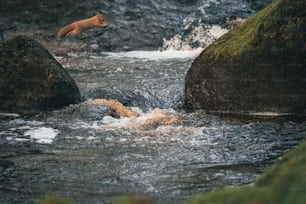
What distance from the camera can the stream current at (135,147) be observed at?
Answer: 6.23 meters

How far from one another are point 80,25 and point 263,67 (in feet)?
22.6

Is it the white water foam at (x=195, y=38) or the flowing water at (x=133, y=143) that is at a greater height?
the white water foam at (x=195, y=38)

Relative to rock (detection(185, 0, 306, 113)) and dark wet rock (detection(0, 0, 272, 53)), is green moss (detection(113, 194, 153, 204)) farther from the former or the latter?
Result: dark wet rock (detection(0, 0, 272, 53))

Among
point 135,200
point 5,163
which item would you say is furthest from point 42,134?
point 135,200

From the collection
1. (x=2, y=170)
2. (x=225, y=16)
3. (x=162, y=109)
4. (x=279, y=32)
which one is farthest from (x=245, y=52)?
(x=225, y=16)

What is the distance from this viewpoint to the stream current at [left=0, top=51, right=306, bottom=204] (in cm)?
623

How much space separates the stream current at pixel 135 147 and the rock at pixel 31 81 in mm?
364

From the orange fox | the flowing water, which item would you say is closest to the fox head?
the orange fox

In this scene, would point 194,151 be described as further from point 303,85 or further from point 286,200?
point 286,200

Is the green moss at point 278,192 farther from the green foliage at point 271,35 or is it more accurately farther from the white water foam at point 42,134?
the green foliage at point 271,35

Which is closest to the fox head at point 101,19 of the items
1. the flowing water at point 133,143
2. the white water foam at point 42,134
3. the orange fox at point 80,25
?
the orange fox at point 80,25

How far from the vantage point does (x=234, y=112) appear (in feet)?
31.6

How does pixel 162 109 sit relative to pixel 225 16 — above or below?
below

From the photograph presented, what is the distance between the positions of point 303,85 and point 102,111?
→ 3.14 meters
